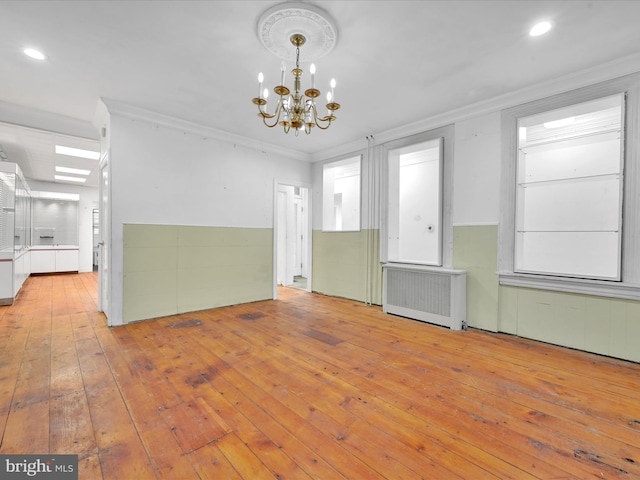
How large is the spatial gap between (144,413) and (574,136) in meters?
5.02

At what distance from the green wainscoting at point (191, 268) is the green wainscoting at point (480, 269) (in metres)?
3.30

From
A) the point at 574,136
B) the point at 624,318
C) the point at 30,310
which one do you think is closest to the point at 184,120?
the point at 30,310

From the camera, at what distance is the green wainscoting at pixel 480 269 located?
3.73m

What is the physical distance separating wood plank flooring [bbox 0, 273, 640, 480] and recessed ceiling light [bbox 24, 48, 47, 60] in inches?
115

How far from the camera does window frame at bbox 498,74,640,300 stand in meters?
2.83

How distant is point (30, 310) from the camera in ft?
15.1

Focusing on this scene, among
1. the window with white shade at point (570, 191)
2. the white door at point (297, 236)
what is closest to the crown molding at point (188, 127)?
the white door at point (297, 236)

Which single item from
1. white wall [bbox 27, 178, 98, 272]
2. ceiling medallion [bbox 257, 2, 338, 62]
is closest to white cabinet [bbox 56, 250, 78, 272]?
white wall [bbox 27, 178, 98, 272]

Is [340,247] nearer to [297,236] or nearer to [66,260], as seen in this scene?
[297,236]

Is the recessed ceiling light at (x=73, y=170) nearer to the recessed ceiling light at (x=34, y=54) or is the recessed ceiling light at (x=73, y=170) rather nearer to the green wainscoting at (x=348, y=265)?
the recessed ceiling light at (x=34, y=54)

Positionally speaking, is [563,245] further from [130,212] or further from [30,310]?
[30,310]

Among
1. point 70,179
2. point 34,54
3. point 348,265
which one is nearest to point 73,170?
Result: point 70,179

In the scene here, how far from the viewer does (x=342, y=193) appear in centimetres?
674

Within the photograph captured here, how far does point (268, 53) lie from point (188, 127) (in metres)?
2.27
